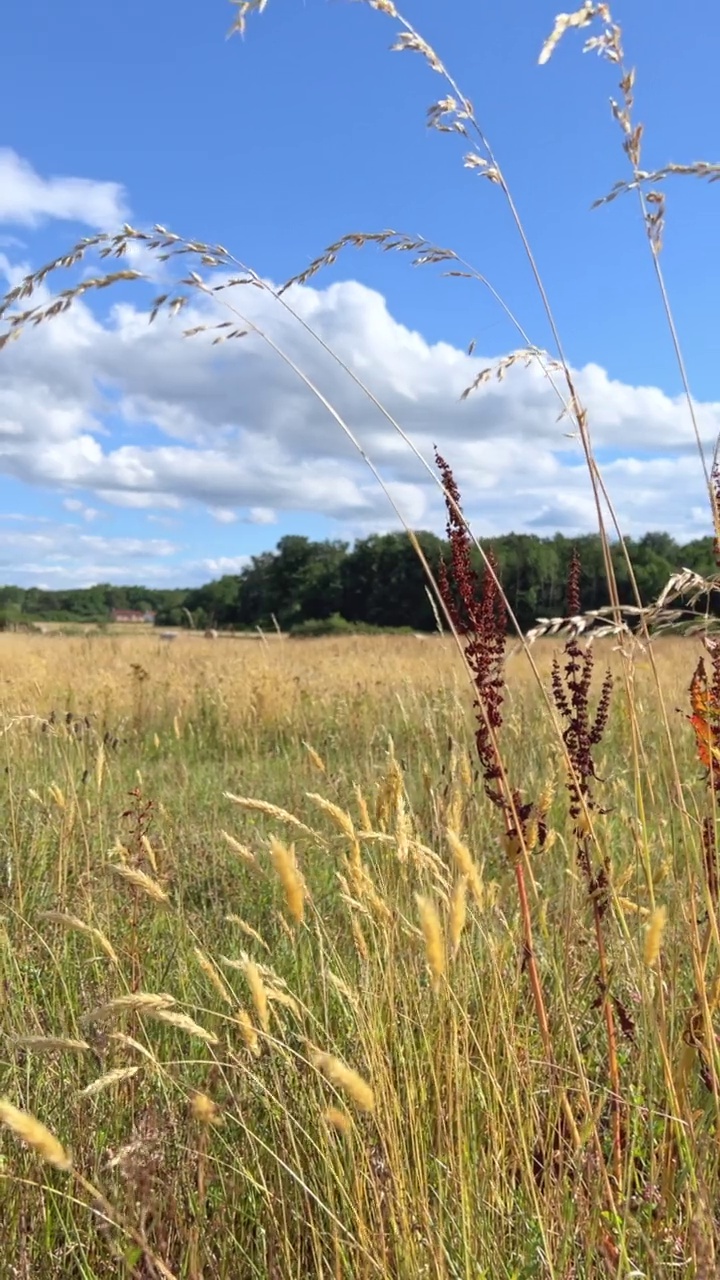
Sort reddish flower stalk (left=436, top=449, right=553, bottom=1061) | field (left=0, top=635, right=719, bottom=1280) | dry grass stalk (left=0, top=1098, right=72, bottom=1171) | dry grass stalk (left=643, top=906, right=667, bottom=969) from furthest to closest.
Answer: reddish flower stalk (left=436, top=449, right=553, bottom=1061) < field (left=0, top=635, right=719, bottom=1280) < dry grass stalk (left=643, top=906, right=667, bottom=969) < dry grass stalk (left=0, top=1098, right=72, bottom=1171)

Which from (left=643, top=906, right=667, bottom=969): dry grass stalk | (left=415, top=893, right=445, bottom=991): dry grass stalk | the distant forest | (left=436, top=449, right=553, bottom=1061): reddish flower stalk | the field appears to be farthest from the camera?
the distant forest

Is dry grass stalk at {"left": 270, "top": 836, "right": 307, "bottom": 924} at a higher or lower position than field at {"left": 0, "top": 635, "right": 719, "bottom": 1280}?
higher

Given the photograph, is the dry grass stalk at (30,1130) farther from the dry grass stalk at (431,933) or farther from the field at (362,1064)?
the dry grass stalk at (431,933)

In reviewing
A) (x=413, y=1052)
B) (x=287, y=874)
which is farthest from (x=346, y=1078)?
(x=413, y=1052)

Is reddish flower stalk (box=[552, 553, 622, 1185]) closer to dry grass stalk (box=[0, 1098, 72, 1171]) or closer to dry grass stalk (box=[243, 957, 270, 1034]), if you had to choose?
dry grass stalk (box=[243, 957, 270, 1034])

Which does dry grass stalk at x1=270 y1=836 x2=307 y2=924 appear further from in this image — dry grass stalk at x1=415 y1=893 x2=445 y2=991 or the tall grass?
dry grass stalk at x1=415 y1=893 x2=445 y2=991

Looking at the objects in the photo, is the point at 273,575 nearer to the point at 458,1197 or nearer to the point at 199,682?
the point at 199,682

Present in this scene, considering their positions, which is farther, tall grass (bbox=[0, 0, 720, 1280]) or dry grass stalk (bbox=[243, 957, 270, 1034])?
tall grass (bbox=[0, 0, 720, 1280])

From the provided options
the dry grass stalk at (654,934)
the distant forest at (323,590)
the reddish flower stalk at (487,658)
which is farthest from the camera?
the distant forest at (323,590)

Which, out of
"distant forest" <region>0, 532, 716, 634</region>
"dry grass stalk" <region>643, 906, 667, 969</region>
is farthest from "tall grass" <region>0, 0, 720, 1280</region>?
"distant forest" <region>0, 532, 716, 634</region>

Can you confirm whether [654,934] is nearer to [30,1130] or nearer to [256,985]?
[256,985]

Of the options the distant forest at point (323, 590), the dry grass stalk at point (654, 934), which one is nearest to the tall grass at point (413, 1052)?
the dry grass stalk at point (654, 934)

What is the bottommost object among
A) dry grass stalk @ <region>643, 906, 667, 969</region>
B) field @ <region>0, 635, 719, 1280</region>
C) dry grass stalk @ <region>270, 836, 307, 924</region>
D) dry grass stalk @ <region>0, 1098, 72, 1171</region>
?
field @ <region>0, 635, 719, 1280</region>

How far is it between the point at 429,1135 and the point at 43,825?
271 cm
